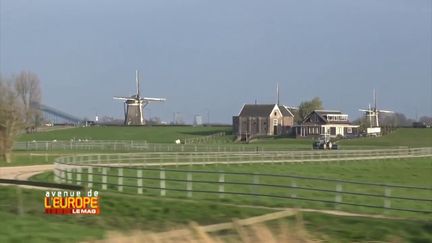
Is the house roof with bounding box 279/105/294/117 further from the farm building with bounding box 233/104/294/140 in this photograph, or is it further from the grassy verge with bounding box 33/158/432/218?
the grassy verge with bounding box 33/158/432/218

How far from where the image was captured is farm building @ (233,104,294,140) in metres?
137

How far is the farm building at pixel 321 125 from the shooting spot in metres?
132

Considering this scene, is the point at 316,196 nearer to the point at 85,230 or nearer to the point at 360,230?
the point at 360,230

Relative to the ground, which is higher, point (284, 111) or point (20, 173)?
point (284, 111)

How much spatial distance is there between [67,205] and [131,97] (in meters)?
144

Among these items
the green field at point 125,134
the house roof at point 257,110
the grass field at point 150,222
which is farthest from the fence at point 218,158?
the house roof at point 257,110

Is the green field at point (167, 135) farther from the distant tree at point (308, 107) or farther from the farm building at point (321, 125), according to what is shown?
the distant tree at point (308, 107)

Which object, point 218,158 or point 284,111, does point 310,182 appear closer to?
point 218,158

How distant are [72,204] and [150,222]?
6.57ft

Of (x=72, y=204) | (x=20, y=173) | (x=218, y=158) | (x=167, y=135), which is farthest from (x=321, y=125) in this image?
(x=72, y=204)

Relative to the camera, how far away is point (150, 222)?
15273 millimetres

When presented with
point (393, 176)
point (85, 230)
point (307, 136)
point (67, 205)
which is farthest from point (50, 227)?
point (307, 136)

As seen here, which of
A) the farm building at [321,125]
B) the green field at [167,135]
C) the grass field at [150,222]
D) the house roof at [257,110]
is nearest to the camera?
the grass field at [150,222]

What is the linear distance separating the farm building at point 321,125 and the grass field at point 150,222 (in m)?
113
